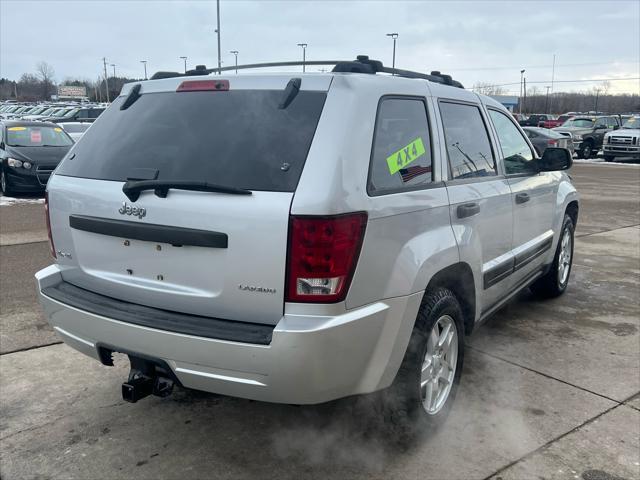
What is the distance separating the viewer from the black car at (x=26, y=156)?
1208 centimetres

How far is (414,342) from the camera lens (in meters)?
2.95

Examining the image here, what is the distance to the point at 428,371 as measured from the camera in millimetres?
3209

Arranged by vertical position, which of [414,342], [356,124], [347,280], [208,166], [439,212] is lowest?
[414,342]

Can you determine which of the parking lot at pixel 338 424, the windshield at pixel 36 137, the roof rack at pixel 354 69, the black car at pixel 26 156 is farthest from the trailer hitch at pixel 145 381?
the windshield at pixel 36 137

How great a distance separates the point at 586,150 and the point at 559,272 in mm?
23626

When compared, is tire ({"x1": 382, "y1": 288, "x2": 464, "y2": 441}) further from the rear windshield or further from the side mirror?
the side mirror

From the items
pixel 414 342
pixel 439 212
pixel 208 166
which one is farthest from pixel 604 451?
pixel 208 166

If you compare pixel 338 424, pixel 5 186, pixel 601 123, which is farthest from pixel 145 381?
pixel 601 123

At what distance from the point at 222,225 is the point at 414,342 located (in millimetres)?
1111

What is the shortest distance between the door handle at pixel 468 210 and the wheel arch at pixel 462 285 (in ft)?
0.88

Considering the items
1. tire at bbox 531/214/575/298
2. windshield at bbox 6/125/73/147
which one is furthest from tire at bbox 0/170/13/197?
tire at bbox 531/214/575/298

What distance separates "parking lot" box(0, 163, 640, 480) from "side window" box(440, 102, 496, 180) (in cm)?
138

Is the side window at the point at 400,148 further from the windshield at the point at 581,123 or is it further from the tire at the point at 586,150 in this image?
the windshield at the point at 581,123

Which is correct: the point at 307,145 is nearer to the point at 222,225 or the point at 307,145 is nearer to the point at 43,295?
the point at 222,225
